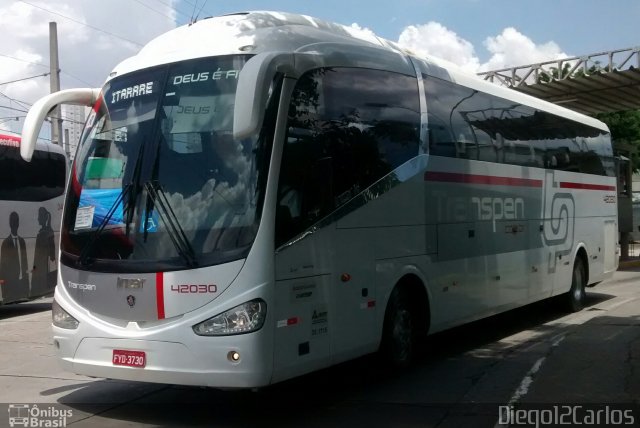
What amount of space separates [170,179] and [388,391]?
331 centimetres

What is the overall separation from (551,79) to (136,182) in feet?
64.4

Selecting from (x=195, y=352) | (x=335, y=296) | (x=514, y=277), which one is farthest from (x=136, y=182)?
(x=514, y=277)

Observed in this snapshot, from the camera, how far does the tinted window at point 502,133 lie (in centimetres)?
917

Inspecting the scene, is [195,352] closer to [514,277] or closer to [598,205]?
[514,277]

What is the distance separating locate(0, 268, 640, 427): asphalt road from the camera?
258 inches

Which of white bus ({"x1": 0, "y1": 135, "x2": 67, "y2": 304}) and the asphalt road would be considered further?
white bus ({"x1": 0, "y1": 135, "x2": 67, "y2": 304})

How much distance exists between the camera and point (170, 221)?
6.10 metres

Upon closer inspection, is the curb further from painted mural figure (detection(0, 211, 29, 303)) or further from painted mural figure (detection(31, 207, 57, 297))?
painted mural figure (detection(0, 211, 29, 303))

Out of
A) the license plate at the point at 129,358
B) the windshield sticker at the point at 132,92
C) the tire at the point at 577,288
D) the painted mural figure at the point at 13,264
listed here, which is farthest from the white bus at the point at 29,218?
the tire at the point at 577,288

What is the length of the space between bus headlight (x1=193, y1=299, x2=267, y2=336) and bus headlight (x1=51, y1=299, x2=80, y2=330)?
1.41 meters

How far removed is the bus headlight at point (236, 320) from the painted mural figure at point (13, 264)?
356 inches

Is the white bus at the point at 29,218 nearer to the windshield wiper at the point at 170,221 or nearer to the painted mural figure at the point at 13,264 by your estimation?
the painted mural figure at the point at 13,264

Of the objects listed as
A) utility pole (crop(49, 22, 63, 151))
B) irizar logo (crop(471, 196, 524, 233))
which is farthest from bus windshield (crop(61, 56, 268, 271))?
utility pole (crop(49, 22, 63, 151))

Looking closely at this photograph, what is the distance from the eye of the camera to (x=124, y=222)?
631 cm
